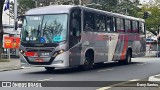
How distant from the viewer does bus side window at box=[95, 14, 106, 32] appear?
2302 centimetres

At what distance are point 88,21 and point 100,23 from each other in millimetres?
1709

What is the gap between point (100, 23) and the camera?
23.4 metres

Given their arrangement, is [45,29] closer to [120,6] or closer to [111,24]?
[111,24]

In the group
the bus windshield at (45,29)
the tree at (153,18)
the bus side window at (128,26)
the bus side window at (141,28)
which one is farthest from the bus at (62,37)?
the tree at (153,18)

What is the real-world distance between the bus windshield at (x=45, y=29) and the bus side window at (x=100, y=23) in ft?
11.1

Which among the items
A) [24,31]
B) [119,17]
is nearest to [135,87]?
[24,31]

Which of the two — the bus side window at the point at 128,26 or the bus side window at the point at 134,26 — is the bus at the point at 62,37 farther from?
the bus side window at the point at 134,26

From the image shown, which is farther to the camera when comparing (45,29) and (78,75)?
(45,29)

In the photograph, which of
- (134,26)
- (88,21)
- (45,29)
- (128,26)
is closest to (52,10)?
(45,29)

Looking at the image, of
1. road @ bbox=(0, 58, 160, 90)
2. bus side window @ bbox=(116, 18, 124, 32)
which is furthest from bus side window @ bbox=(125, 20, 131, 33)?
road @ bbox=(0, 58, 160, 90)

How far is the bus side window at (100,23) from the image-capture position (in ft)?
75.5

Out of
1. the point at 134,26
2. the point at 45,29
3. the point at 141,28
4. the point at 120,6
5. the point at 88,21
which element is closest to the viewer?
the point at 45,29

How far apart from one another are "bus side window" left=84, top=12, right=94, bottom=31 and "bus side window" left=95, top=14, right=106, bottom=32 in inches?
24.2

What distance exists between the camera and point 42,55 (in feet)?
64.8
